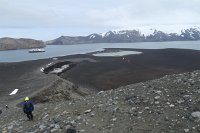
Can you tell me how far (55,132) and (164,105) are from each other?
5.52 metres

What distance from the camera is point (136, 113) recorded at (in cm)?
1513

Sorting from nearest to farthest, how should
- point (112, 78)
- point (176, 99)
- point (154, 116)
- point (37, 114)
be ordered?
1. point (154, 116)
2. point (176, 99)
3. point (37, 114)
4. point (112, 78)

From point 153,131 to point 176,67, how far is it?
53798 millimetres

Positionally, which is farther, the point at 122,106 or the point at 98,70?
the point at 98,70

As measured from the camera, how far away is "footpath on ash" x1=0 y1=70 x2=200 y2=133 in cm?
1374

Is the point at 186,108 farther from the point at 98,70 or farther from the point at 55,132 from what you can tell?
the point at 98,70

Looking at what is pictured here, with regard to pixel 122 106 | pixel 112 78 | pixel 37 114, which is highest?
pixel 122 106

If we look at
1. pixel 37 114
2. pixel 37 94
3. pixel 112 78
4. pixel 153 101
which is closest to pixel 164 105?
pixel 153 101

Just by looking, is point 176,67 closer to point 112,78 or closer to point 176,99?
point 112,78

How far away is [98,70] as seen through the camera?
66.9 m

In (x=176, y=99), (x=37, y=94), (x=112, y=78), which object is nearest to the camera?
(x=176, y=99)

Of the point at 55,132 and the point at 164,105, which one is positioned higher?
the point at 164,105

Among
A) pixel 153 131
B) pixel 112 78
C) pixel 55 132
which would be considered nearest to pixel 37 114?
pixel 55 132

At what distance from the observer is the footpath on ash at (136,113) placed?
13.7m
